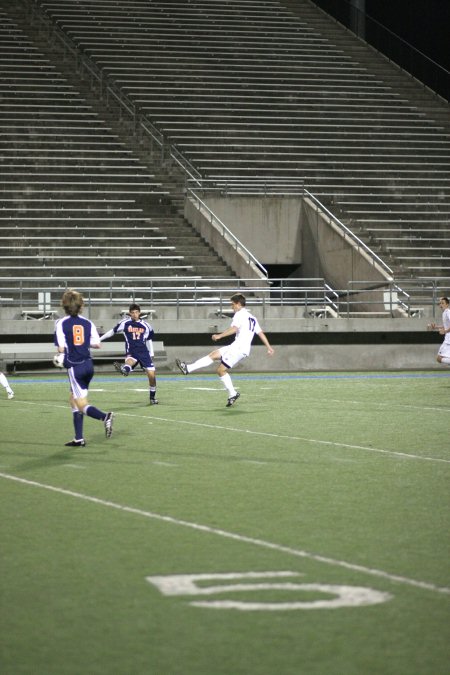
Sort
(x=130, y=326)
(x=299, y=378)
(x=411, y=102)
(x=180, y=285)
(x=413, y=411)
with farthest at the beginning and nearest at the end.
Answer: (x=411, y=102) → (x=180, y=285) → (x=299, y=378) → (x=130, y=326) → (x=413, y=411)

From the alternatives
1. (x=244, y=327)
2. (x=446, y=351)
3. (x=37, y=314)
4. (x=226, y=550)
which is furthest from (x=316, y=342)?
(x=226, y=550)

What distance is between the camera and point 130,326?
1897cm

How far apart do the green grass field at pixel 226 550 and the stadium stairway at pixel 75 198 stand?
56.9ft

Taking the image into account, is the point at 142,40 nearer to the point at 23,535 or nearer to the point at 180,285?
the point at 180,285

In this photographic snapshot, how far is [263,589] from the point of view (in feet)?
19.4

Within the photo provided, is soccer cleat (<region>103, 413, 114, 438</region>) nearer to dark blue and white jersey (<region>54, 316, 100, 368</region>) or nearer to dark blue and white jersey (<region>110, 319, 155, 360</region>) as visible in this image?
dark blue and white jersey (<region>54, 316, 100, 368</region>)

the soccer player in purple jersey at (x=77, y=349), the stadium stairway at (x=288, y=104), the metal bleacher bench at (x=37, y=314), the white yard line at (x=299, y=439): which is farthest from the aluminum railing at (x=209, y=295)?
the soccer player in purple jersey at (x=77, y=349)

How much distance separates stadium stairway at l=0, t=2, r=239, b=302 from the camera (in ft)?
104

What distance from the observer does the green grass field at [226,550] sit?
4875mm

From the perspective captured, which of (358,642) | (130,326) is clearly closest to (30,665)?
(358,642)

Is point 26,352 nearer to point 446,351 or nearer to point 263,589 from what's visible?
point 446,351

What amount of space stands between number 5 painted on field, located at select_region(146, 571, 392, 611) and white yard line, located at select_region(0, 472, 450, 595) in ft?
1.00

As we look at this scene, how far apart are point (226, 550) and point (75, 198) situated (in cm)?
2852

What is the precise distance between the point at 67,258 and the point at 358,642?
89.5 ft
